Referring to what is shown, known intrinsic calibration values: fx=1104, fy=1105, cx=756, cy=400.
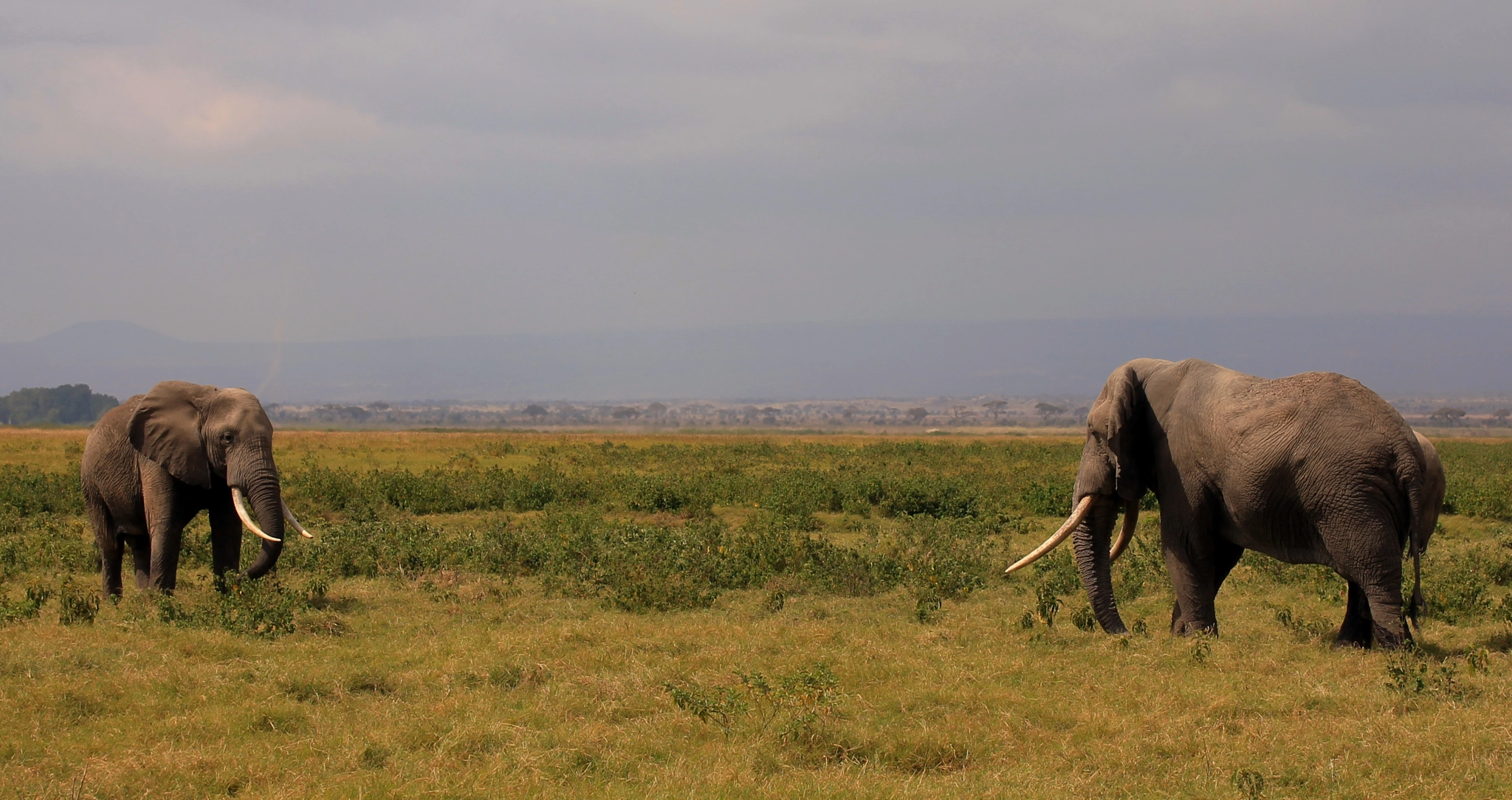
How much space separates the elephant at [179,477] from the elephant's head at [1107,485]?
833 cm

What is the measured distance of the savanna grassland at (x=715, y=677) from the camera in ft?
23.4

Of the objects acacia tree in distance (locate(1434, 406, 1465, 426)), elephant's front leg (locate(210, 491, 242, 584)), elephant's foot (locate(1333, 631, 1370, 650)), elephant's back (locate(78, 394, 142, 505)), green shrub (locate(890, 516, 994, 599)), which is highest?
elephant's back (locate(78, 394, 142, 505))

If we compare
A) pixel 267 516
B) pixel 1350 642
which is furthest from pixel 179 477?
pixel 1350 642

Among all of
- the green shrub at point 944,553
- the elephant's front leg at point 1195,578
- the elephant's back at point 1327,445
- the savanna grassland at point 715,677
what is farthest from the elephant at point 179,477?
the elephant's back at point 1327,445

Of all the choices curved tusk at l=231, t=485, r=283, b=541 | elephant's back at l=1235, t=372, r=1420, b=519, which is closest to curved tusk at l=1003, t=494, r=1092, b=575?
elephant's back at l=1235, t=372, r=1420, b=519

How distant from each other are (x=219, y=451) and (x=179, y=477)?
0.50 metres

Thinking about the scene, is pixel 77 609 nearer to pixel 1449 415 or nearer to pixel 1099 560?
pixel 1099 560

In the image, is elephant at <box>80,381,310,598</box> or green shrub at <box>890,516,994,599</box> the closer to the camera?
elephant at <box>80,381,310,598</box>

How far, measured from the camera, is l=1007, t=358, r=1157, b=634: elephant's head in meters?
10.9

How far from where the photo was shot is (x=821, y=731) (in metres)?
7.86

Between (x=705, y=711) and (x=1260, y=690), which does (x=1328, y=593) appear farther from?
(x=705, y=711)

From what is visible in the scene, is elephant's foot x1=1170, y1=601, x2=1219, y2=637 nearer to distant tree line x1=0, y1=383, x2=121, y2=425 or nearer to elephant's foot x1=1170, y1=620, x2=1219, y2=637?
elephant's foot x1=1170, y1=620, x2=1219, y2=637

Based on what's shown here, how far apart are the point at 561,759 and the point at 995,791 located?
2.85m

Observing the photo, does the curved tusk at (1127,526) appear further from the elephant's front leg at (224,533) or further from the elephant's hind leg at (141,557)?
the elephant's hind leg at (141,557)
